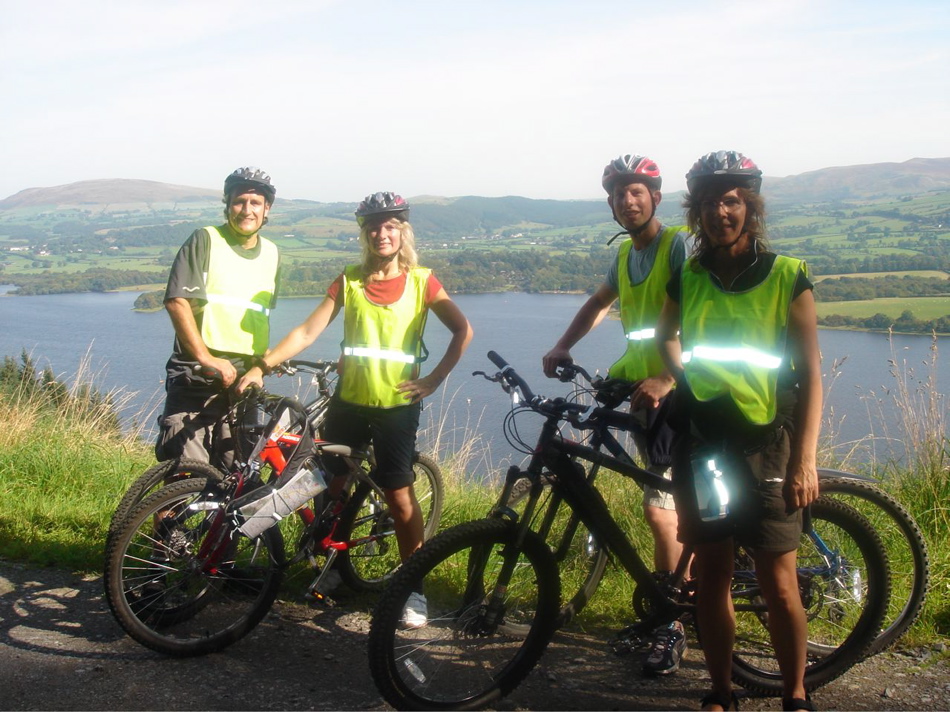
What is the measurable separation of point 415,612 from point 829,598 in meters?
1.77

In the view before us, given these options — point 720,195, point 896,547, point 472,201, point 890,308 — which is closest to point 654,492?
point 896,547

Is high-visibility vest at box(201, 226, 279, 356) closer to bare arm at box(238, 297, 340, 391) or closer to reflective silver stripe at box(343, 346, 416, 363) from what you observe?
bare arm at box(238, 297, 340, 391)

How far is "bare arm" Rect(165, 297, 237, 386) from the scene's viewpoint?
4.00 m

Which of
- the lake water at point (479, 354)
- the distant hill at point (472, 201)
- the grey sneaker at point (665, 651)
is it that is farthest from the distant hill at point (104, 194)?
the grey sneaker at point (665, 651)

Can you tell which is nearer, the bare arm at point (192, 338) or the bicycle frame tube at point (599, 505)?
the bicycle frame tube at point (599, 505)

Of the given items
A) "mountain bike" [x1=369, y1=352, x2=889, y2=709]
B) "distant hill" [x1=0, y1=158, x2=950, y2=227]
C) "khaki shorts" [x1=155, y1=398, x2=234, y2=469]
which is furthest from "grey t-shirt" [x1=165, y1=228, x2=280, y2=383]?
"distant hill" [x1=0, y1=158, x2=950, y2=227]

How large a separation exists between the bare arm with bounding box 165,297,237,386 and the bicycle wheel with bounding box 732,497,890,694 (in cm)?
250

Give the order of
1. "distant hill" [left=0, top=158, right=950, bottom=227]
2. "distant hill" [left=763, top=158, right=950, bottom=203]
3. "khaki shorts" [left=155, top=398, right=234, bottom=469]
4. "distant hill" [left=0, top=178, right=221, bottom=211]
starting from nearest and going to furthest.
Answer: "khaki shorts" [left=155, top=398, right=234, bottom=469] < "distant hill" [left=0, top=158, right=950, bottom=227] < "distant hill" [left=763, top=158, right=950, bottom=203] < "distant hill" [left=0, top=178, right=221, bottom=211]

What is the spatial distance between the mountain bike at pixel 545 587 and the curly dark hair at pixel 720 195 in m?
0.79

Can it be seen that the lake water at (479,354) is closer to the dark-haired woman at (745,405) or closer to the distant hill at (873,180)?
the dark-haired woman at (745,405)

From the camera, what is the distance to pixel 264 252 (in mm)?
4379

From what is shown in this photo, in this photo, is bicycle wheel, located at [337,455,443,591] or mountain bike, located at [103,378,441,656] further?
bicycle wheel, located at [337,455,443,591]

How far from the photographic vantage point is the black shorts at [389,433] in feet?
12.7

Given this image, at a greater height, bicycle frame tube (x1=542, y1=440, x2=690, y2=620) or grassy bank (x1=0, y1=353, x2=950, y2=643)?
bicycle frame tube (x1=542, y1=440, x2=690, y2=620)
